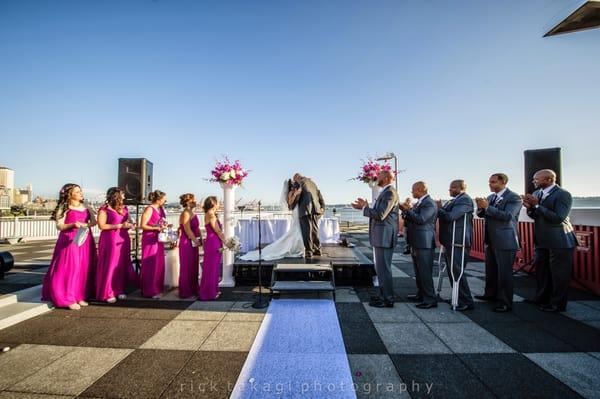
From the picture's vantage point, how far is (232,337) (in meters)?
3.29

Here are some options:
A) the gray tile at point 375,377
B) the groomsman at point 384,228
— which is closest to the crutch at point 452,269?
Result: the groomsman at point 384,228

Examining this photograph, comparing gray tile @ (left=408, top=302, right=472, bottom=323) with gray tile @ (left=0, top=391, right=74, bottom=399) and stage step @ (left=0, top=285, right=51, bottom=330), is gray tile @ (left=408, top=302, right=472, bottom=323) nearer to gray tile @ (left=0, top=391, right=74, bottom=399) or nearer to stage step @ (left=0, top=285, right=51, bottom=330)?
gray tile @ (left=0, top=391, right=74, bottom=399)

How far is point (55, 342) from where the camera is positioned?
3.17 m

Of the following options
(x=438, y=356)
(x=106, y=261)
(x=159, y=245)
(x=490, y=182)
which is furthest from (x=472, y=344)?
(x=106, y=261)

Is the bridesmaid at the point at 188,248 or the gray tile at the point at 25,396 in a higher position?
the bridesmaid at the point at 188,248

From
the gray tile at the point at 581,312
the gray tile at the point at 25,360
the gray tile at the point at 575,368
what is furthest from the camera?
the gray tile at the point at 581,312

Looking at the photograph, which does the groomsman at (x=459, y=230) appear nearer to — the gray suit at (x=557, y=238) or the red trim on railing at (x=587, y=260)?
the gray suit at (x=557, y=238)

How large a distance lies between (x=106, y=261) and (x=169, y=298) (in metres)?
1.24

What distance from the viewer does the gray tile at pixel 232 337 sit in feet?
9.96

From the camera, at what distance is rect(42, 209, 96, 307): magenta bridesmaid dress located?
4.23m

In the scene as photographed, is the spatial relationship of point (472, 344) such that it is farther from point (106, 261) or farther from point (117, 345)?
point (106, 261)

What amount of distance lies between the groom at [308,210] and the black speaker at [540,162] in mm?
5231

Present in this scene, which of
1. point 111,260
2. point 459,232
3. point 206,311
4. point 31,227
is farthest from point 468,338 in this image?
point 31,227

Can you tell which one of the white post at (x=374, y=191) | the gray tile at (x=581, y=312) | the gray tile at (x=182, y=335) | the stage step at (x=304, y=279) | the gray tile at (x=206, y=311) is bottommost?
the gray tile at (x=206, y=311)
